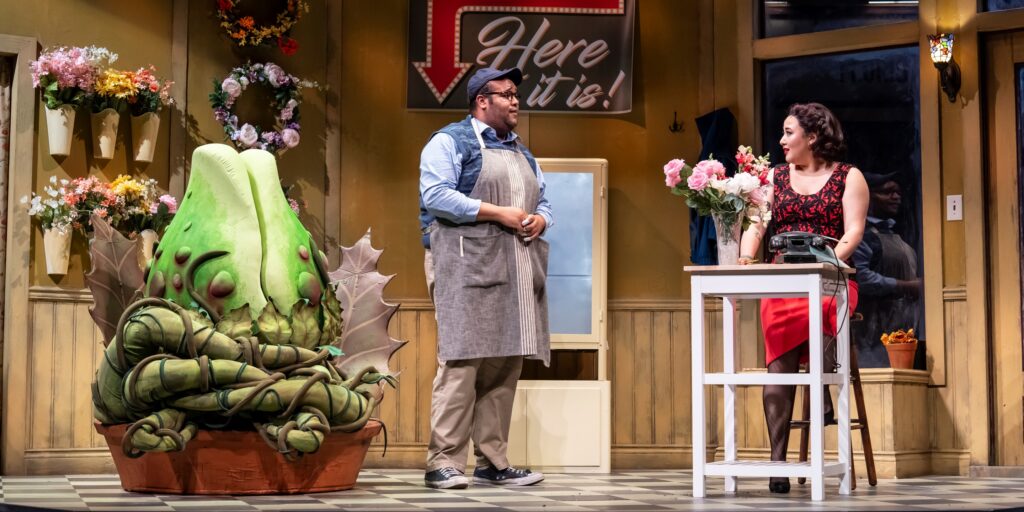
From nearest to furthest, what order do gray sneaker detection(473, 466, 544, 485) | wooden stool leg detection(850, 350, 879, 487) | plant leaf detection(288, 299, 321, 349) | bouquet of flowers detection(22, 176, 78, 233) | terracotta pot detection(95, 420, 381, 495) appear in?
terracotta pot detection(95, 420, 381, 495)
plant leaf detection(288, 299, 321, 349)
gray sneaker detection(473, 466, 544, 485)
wooden stool leg detection(850, 350, 879, 487)
bouquet of flowers detection(22, 176, 78, 233)

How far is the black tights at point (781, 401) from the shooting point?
15.6 ft

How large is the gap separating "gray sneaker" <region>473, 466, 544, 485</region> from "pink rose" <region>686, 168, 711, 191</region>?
130 centimetres

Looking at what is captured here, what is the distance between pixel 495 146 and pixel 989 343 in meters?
2.66

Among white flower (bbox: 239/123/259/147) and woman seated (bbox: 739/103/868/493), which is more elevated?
white flower (bbox: 239/123/259/147)

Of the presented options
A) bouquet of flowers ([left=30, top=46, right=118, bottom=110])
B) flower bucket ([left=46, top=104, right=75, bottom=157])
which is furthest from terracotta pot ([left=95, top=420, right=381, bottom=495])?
bouquet of flowers ([left=30, top=46, right=118, bottom=110])

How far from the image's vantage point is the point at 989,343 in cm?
619

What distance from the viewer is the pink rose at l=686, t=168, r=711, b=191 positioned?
15.0 feet

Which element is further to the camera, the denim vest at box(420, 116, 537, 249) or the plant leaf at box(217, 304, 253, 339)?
the denim vest at box(420, 116, 537, 249)

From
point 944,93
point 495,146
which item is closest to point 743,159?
point 495,146

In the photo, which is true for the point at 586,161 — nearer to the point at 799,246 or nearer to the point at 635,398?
the point at 635,398

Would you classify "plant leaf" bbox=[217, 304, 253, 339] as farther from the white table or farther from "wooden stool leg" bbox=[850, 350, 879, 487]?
"wooden stool leg" bbox=[850, 350, 879, 487]

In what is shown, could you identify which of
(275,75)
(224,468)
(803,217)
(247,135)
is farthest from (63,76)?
Answer: (803,217)

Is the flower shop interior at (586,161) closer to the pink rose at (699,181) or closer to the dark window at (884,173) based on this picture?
the dark window at (884,173)

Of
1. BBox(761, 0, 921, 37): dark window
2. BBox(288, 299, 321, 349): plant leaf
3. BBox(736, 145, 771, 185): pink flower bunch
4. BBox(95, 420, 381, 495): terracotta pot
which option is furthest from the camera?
BBox(761, 0, 921, 37): dark window
